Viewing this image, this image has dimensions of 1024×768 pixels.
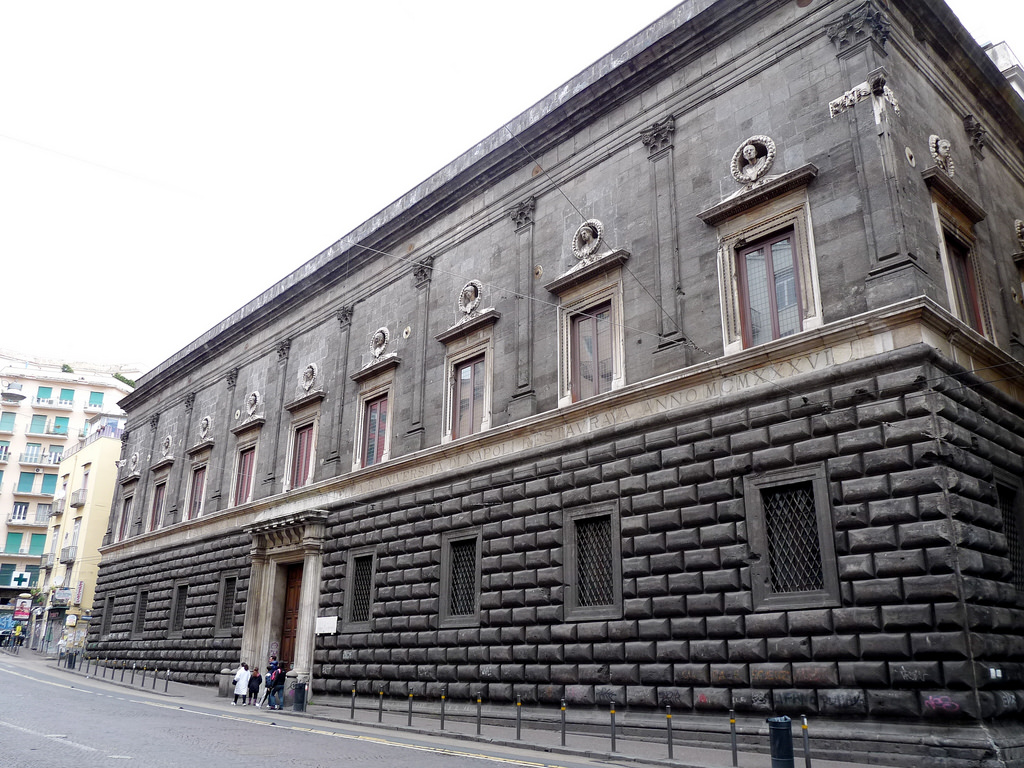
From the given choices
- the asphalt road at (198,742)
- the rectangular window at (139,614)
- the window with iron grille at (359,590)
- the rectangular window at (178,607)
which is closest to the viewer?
the asphalt road at (198,742)

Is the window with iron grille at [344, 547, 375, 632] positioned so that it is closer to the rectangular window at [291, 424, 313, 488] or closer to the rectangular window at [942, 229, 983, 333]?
the rectangular window at [291, 424, 313, 488]

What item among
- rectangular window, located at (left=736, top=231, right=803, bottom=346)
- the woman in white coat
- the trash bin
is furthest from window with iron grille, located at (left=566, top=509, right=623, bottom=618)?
the woman in white coat

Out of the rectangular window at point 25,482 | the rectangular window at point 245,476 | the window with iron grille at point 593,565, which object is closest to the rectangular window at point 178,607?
the rectangular window at point 245,476

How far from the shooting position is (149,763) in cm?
917

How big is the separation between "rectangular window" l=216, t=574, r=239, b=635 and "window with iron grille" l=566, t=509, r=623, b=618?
13928 mm

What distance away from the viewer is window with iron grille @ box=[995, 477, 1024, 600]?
456 inches

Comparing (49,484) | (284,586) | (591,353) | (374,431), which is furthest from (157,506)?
(49,484)

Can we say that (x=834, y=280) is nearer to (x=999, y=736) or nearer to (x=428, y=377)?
(x=999, y=736)

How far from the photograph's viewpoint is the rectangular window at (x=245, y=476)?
85.9ft

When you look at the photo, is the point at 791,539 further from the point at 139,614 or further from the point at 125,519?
the point at 125,519

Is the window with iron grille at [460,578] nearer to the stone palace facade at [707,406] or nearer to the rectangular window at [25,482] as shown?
the stone palace facade at [707,406]

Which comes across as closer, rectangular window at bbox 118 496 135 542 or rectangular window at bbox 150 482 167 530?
rectangular window at bbox 150 482 167 530

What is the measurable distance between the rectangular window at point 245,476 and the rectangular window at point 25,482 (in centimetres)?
4678

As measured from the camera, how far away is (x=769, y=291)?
13438 mm
